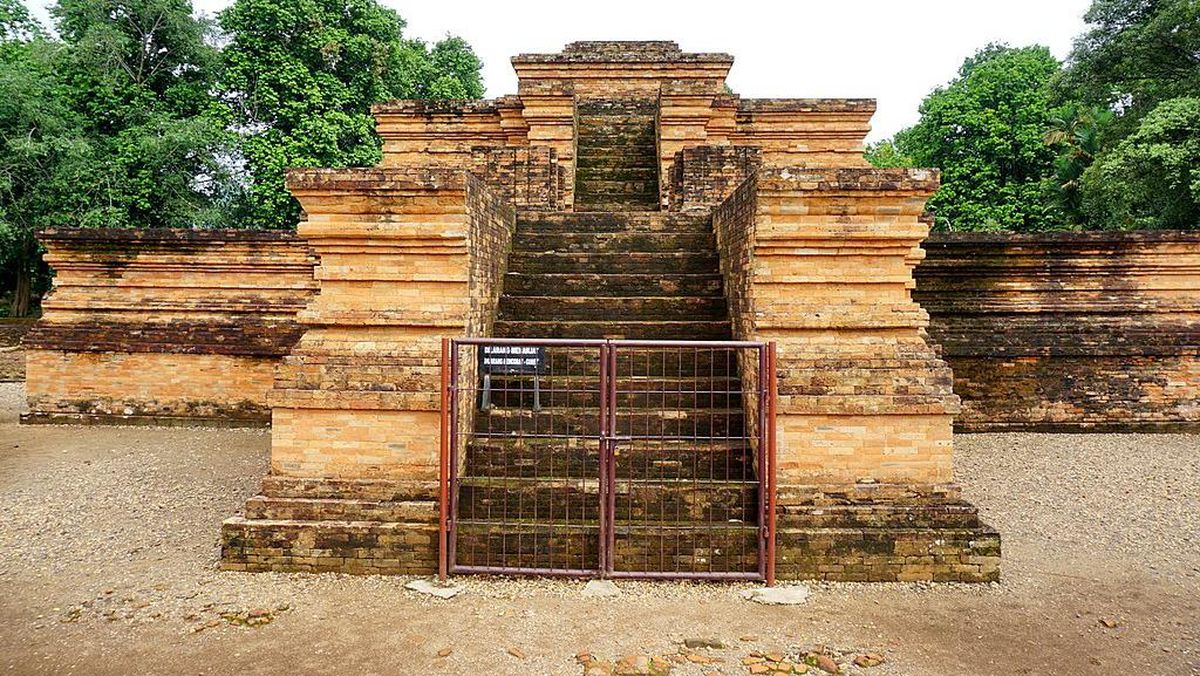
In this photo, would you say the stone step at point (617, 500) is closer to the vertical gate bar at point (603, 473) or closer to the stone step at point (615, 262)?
the vertical gate bar at point (603, 473)

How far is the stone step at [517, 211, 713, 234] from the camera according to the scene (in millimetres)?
6996

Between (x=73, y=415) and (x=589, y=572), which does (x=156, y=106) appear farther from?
(x=589, y=572)

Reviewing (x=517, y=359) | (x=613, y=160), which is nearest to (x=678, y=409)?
(x=517, y=359)

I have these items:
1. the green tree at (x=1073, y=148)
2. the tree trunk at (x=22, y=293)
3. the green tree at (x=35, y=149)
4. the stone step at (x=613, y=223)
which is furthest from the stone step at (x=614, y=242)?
the tree trunk at (x=22, y=293)

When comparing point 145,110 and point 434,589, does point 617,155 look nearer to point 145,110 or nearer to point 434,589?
point 434,589

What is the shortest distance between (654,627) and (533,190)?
5.66 meters

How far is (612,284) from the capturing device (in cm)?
628

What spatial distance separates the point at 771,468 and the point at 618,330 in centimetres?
197

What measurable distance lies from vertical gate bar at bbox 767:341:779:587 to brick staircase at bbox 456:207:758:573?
144 millimetres

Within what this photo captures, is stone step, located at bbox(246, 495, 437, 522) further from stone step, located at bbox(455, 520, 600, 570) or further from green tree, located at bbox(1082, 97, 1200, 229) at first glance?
green tree, located at bbox(1082, 97, 1200, 229)

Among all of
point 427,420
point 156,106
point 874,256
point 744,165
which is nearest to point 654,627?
point 427,420

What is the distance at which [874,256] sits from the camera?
4.86m

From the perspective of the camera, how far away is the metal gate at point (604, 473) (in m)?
4.39

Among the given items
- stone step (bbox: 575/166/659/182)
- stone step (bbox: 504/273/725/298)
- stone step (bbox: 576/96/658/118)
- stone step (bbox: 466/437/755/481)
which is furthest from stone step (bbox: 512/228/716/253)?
stone step (bbox: 576/96/658/118)
